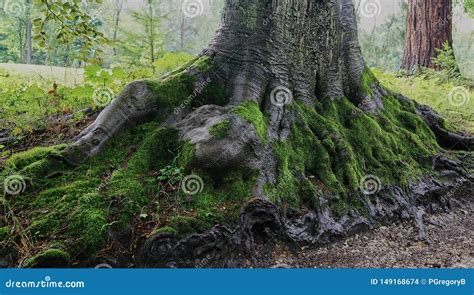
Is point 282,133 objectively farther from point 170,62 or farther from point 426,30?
point 426,30

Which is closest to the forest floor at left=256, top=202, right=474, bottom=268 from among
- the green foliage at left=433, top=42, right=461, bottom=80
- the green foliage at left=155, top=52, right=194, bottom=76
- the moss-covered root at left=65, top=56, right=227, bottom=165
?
the moss-covered root at left=65, top=56, right=227, bottom=165

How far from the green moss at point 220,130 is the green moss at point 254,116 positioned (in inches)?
10.8

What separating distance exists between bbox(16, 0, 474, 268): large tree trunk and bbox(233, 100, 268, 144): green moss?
0.06 feet

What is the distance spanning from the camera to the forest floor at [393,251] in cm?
409

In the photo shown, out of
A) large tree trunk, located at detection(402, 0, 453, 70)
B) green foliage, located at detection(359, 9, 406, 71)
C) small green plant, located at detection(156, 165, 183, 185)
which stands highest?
green foliage, located at detection(359, 9, 406, 71)

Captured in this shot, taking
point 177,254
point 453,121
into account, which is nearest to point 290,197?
point 177,254

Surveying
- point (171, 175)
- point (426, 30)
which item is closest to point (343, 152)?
point (171, 175)

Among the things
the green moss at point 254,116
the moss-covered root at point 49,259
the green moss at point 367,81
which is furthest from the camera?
the green moss at point 367,81

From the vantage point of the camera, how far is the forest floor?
161 inches

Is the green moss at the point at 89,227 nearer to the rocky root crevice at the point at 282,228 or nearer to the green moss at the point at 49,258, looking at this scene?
the green moss at the point at 49,258

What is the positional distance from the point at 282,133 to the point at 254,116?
521 mm

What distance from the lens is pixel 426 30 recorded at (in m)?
12.8

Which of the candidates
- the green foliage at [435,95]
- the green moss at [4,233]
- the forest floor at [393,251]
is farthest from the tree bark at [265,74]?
the green foliage at [435,95]

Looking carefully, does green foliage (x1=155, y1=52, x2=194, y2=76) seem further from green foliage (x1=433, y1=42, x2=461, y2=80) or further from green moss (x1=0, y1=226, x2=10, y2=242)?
green foliage (x1=433, y1=42, x2=461, y2=80)
